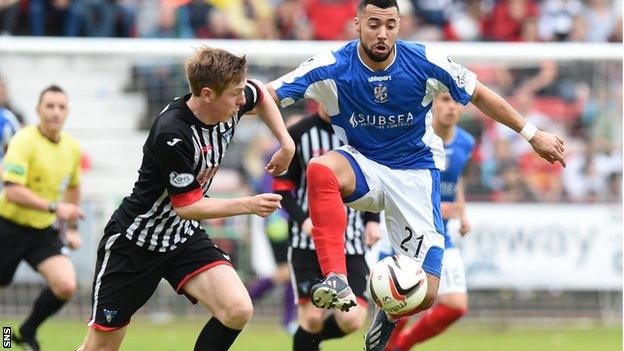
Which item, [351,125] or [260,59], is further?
[260,59]

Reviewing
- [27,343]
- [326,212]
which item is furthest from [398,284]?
[27,343]

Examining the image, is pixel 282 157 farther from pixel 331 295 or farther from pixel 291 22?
pixel 291 22

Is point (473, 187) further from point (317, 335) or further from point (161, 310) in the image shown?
point (317, 335)

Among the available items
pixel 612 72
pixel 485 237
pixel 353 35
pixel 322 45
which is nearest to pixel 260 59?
pixel 322 45

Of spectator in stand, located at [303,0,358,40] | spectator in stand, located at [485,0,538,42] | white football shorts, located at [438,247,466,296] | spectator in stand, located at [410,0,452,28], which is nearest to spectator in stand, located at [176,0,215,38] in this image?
spectator in stand, located at [303,0,358,40]

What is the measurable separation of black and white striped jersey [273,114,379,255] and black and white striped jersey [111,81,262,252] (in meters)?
1.91

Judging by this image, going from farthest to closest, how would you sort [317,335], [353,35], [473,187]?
[353,35]
[473,187]
[317,335]

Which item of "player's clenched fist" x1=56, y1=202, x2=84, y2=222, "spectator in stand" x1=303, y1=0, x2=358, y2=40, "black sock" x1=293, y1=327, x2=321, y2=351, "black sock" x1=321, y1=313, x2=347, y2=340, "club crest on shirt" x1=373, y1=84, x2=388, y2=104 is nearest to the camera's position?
"club crest on shirt" x1=373, y1=84, x2=388, y2=104

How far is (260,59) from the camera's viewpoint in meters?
14.6

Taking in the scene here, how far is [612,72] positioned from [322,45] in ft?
12.5

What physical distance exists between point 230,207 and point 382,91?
1.44m

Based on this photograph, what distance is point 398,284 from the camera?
754 centimetres

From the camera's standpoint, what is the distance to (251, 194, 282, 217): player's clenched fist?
6.76 meters

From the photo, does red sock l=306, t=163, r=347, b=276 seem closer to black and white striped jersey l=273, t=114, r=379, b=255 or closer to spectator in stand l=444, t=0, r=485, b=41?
black and white striped jersey l=273, t=114, r=379, b=255
